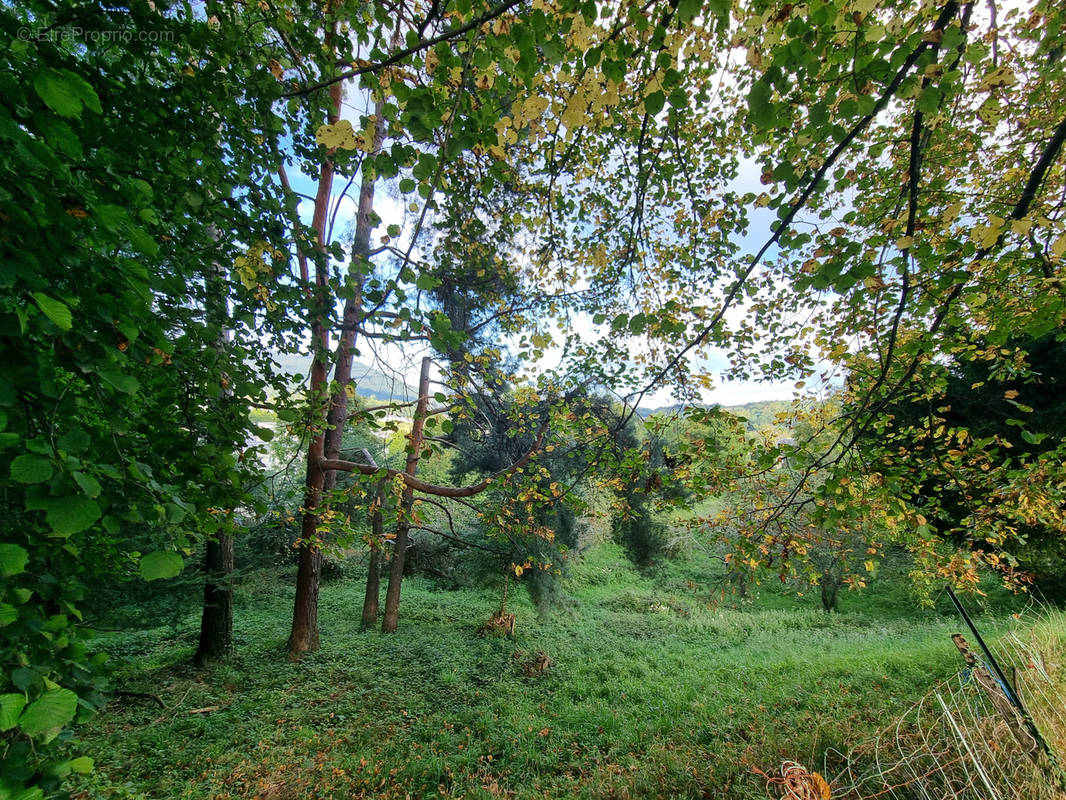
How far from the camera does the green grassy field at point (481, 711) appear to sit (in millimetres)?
3717

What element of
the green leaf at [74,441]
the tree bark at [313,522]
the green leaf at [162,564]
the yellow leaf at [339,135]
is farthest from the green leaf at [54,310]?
the tree bark at [313,522]

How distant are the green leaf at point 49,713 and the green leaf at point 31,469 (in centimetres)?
51

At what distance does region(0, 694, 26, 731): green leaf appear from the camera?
85cm

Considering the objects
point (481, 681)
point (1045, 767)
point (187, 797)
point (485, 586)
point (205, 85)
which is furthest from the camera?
point (485, 586)

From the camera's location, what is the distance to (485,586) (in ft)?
35.8

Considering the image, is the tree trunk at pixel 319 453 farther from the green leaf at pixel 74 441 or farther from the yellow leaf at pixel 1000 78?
the yellow leaf at pixel 1000 78

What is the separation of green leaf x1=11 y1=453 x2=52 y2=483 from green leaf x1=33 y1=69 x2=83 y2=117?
842 millimetres

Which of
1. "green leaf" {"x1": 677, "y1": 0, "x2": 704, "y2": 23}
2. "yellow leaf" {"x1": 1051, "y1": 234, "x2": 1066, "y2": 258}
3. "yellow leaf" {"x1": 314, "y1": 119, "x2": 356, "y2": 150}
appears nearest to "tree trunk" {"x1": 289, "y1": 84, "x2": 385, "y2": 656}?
"yellow leaf" {"x1": 314, "y1": 119, "x2": 356, "y2": 150}

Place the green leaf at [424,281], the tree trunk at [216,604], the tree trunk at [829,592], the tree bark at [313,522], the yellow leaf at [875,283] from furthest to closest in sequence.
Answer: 1. the tree trunk at [829,592]
2. the tree trunk at [216,604]
3. the tree bark at [313,522]
4. the yellow leaf at [875,283]
5. the green leaf at [424,281]

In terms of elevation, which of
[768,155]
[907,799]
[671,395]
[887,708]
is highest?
[768,155]

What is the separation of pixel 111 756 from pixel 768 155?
775cm

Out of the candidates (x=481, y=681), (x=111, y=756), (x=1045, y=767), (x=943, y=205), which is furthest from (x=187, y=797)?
(x=943, y=205)

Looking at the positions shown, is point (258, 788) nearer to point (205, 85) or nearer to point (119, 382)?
point (119, 382)

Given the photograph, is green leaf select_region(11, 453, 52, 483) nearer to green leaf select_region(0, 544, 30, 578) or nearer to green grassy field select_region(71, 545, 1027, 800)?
green leaf select_region(0, 544, 30, 578)
